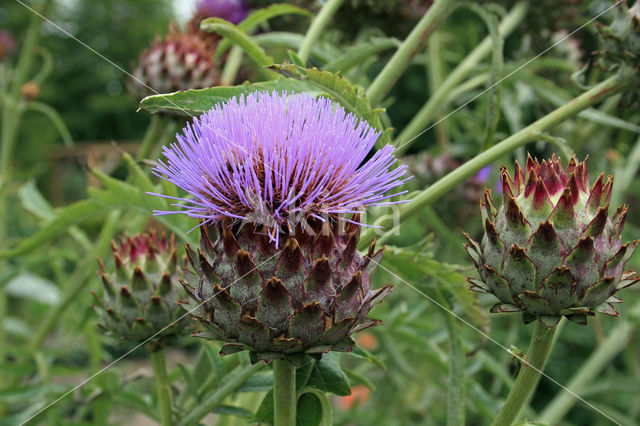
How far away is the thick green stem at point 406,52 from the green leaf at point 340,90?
15cm

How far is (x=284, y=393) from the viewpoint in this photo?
60cm

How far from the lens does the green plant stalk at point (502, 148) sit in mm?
720

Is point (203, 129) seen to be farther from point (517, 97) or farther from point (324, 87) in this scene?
point (517, 97)

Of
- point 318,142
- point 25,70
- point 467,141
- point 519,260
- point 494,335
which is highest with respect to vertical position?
point 25,70

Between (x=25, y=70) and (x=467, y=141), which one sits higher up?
(x=25, y=70)

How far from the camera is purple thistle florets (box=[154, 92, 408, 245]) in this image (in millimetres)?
573

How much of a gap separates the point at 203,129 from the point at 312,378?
280 mm

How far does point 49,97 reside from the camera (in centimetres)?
1026

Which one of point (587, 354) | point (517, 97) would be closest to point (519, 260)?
point (517, 97)

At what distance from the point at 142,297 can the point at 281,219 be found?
0.31 m

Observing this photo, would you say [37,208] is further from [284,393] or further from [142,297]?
[284,393]

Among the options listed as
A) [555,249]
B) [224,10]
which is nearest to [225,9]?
[224,10]

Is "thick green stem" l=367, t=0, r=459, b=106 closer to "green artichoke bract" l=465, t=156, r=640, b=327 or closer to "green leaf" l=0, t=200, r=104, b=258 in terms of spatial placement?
"green artichoke bract" l=465, t=156, r=640, b=327

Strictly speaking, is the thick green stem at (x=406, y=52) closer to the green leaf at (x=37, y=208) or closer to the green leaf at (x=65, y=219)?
the green leaf at (x=65, y=219)
